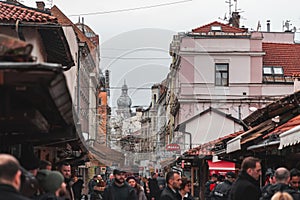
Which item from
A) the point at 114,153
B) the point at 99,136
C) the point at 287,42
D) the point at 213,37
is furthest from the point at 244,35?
the point at 99,136

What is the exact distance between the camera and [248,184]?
32.8ft

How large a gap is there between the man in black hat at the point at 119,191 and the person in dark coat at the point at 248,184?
4.37 meters

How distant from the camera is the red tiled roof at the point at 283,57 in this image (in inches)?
2189

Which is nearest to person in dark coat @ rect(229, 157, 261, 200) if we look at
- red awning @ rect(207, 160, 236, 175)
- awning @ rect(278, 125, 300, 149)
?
awning @ rect(278, 125, 300, 149)

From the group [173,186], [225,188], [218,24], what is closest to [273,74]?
[218,24]

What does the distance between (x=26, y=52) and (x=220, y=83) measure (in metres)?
48.2

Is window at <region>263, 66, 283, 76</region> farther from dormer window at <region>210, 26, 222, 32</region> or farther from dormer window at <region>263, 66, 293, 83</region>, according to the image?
dormer window at <region>210, 26, 222, 32</region>

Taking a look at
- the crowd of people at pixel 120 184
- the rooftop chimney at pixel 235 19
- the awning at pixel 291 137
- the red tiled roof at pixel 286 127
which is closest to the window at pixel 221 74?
the rooftop chimney at pixel 235 19

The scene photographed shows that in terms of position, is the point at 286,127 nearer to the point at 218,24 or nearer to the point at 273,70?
the point at 273,70

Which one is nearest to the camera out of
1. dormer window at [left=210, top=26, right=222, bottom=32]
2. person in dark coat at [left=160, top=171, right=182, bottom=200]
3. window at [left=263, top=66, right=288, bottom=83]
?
person in dark coat at [left=160, top=171, right=182, bottom=200]

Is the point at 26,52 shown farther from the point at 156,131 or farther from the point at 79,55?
the point at 156,131

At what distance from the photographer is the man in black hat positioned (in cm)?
1420

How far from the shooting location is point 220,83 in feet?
177

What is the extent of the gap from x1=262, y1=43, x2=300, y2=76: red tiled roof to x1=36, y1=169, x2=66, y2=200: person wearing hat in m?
47.5
